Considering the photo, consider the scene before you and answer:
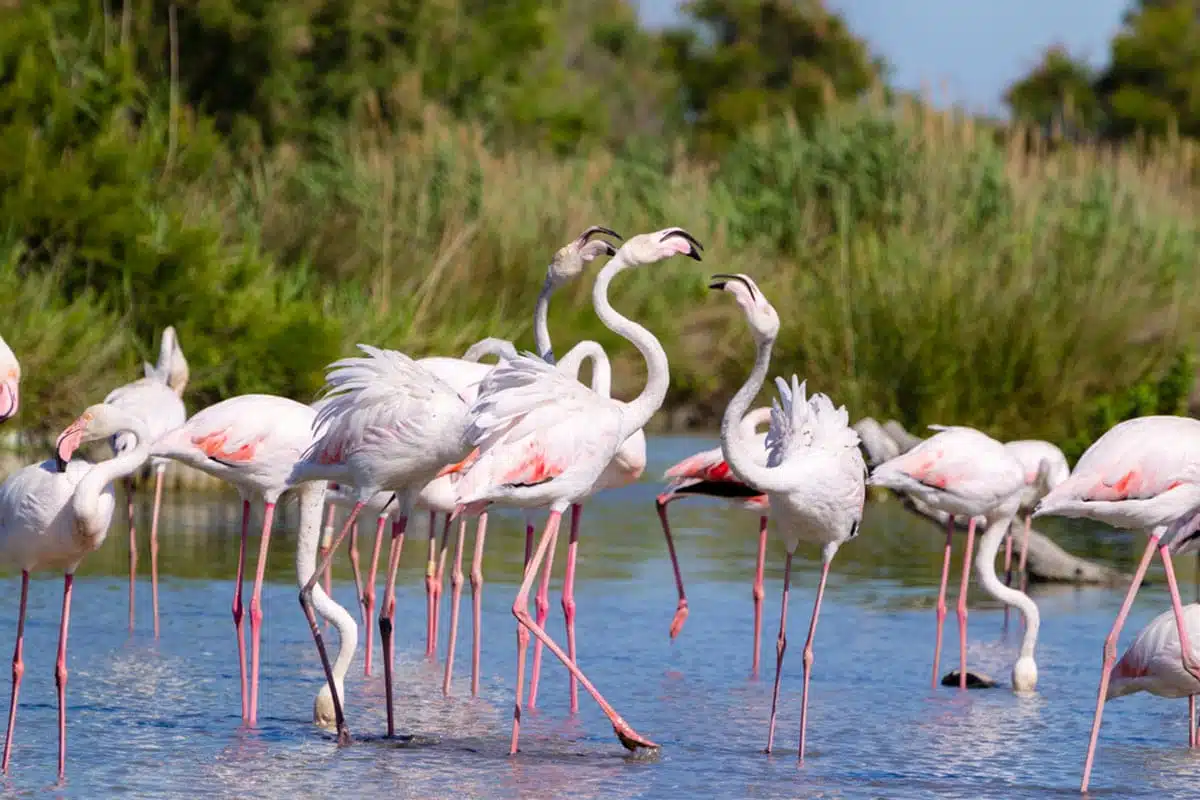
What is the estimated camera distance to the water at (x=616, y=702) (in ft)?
18.1

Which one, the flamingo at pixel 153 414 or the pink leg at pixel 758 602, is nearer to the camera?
the pink leg at pixel 758 602

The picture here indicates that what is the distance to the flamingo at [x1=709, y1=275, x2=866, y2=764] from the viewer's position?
5820 millimetres

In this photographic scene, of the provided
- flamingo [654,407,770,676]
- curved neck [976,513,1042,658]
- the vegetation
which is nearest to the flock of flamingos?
curved neck [976,513,1042,658]

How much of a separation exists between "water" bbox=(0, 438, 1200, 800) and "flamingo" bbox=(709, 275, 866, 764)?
466mm

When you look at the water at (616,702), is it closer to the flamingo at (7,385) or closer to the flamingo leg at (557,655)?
the flamingo leg at (557,655)

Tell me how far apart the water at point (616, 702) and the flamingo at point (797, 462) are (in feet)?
1.53

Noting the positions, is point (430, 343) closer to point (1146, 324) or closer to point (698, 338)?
point (698, 338)

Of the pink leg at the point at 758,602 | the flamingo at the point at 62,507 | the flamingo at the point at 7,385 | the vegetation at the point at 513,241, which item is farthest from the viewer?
the vegetation at the point at 513,241

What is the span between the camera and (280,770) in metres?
5.53

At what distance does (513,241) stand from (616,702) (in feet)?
33.4

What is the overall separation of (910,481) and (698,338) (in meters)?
9.76

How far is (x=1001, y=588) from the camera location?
24.7 ft

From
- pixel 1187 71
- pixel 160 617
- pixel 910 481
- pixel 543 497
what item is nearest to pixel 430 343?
pixel 160 617

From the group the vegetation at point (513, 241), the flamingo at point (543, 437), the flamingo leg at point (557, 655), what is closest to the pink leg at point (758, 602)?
the flamingo leg at point (557, 655)
